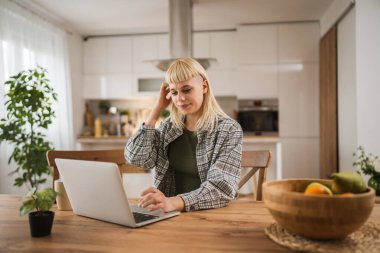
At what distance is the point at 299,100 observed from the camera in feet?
14.9

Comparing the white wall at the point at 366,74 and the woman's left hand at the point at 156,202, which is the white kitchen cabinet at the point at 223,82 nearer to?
the white wall at the point at 366,74

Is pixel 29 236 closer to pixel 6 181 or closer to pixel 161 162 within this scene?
pixel 161 162

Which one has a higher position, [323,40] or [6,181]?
[323,40]

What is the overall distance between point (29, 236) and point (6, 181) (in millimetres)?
2832

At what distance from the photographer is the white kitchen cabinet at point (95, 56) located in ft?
16.5

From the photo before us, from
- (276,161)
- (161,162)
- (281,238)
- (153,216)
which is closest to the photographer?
(281,238)

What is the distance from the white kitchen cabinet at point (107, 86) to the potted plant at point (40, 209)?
413 centimetres

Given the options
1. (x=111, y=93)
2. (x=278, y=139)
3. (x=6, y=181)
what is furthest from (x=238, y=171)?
(x=111, y=93)

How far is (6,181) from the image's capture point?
3375 mm

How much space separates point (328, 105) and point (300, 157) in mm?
880

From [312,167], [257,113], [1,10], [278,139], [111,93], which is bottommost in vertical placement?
[312,167]

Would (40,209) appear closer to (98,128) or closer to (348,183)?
(348,183)

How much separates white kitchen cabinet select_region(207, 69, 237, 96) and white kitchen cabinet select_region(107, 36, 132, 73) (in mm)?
1220

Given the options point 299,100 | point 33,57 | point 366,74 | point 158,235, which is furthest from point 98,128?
point 158,235
